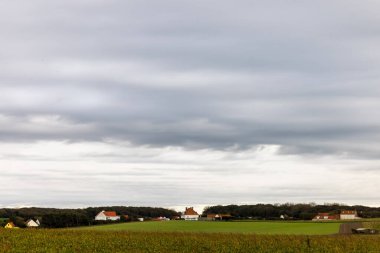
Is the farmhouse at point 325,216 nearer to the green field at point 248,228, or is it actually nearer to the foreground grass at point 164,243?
the green field at point 248,228

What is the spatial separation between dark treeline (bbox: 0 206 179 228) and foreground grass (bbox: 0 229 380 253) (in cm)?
5079

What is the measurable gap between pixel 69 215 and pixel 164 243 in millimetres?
63911

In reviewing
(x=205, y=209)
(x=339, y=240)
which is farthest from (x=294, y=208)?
(x=339, y=240)

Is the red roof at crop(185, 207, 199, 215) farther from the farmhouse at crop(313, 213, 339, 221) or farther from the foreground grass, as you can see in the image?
the foreground grass

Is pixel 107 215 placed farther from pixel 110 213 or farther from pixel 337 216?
pixel 337 216

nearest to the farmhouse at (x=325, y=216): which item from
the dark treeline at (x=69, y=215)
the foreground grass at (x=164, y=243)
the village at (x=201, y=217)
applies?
the village at (x=201, y=217)

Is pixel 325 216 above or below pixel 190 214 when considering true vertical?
below

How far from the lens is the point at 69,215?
111m

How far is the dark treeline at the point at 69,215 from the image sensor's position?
106812 millimetres

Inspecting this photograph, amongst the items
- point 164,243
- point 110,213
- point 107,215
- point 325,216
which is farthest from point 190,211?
point 164,243

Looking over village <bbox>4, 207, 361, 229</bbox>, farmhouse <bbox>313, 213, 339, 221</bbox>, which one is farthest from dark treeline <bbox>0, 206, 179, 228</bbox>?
farmhouse <bbox>313, 213, 339, 221</bbox>

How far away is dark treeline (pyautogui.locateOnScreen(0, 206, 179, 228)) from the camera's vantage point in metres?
107

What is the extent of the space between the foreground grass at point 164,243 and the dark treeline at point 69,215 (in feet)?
167

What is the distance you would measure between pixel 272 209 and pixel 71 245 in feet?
347
